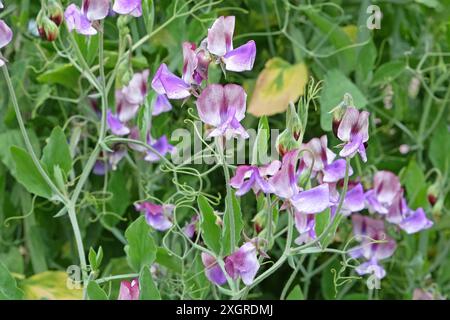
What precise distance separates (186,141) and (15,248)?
351mm

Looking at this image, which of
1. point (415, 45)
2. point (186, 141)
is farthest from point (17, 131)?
point (415, 45)

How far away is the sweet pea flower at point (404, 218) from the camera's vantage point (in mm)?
1263

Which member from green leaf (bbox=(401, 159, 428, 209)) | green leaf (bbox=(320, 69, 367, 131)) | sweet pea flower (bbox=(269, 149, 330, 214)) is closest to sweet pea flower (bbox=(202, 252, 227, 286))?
sweet pea flower (bbox=(269, 149, 330, 214))

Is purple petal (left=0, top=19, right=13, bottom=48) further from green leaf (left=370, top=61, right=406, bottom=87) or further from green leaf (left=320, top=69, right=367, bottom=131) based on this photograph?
green leaf (left=370, top=61, right=406, bottom=87)

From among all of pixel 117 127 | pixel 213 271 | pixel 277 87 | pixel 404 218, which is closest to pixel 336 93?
pixel 277 87

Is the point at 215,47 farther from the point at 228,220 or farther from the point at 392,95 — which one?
the point at 392,95

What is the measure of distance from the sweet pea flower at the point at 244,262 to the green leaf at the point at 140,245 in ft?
0.41

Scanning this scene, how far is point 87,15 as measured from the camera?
91 centimetres

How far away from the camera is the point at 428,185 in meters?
1.36

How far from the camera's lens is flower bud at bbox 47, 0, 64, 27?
3.18ft

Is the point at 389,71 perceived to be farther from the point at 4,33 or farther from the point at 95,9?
the point at 4,33

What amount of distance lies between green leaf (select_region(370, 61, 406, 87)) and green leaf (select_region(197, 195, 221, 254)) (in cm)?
54

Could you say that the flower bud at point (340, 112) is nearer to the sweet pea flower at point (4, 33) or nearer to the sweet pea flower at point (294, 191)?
the sweet pea flower at point (294, 191)

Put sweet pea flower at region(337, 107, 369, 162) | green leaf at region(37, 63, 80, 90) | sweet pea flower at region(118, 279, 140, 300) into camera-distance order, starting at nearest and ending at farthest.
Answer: sweet pea flower at region(337, 107, 369, 162)
sweet pea flower at region(118, 279, 140, 300)
green leaf at region(37, 63, 80, 90)
